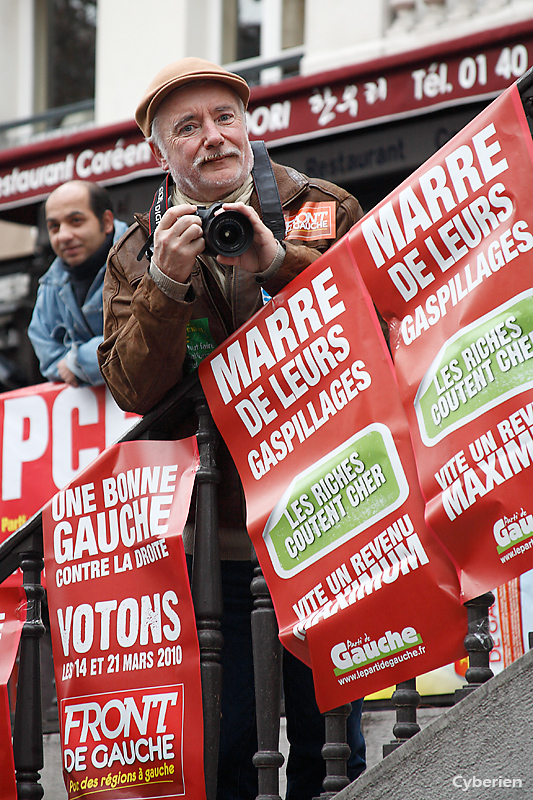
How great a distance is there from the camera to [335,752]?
8.13ft

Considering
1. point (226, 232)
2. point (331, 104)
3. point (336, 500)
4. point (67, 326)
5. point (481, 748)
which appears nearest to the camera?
point (481, 748)

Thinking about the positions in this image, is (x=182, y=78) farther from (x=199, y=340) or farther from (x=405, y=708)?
(x=405, y=708)

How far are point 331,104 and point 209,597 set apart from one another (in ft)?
12.6

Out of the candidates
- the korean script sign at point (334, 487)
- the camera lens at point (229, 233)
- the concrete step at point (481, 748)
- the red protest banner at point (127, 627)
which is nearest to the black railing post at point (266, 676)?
the korean script sign at point (334, 487)

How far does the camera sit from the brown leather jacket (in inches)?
108

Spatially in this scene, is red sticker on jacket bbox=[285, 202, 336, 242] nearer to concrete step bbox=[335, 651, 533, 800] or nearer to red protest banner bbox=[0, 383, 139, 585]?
concrete step bbox=[335, 651, 533, 800]

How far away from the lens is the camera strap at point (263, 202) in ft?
9.36

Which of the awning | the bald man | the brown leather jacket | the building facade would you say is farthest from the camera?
the building facade

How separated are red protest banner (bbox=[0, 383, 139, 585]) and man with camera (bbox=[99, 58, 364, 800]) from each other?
1600mm

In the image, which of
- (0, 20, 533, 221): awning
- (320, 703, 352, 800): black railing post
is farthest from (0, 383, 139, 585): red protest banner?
(320, 703, 352, 800): black railing post

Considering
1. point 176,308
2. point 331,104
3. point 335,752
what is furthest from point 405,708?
point 331,104

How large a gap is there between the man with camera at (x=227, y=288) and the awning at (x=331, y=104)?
9.05ft

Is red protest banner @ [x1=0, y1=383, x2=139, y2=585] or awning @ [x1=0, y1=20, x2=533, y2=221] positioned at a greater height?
awning @ [x1=0, y1=20, x2=533, y2=221]

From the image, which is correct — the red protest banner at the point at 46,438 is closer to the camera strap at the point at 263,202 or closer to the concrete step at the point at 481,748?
the camera strap at the point at 263,202
